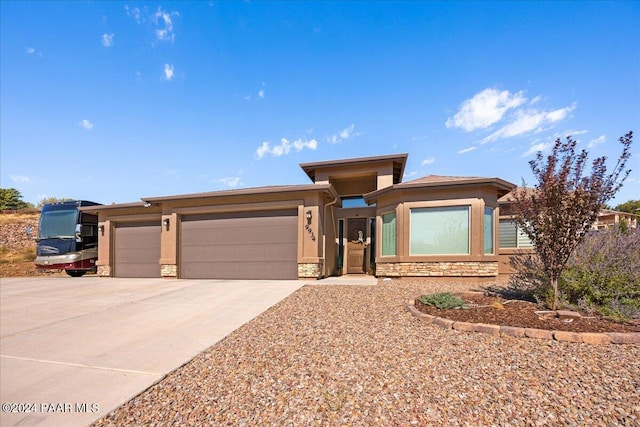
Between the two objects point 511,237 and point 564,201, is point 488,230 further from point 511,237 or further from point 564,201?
point 564,201

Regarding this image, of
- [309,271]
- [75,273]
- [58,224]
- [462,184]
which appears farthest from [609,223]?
[75,273]

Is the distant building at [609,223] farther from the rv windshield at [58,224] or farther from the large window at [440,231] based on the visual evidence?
the rv windshield at [58,224]

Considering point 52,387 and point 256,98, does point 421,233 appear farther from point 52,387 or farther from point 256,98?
point 52,387

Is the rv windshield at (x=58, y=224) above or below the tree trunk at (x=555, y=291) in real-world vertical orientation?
above

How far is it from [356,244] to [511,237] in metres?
6.36

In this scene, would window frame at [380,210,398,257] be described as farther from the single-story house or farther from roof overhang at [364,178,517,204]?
roof overhang at [364,178,517,204]

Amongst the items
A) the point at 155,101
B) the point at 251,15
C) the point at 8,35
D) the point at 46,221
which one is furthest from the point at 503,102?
the point at 46,221

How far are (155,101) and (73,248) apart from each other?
27.3 ft

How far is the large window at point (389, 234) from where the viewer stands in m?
10.5

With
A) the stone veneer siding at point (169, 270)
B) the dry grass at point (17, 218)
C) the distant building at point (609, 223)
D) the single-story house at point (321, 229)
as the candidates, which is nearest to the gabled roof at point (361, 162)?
the single-story house at point (321, 229)

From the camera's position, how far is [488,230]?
9.75 m

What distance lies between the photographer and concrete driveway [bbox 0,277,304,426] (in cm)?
274

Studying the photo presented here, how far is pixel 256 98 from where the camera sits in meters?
11.8

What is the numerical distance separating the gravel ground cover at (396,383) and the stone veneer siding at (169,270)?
28.5ft
